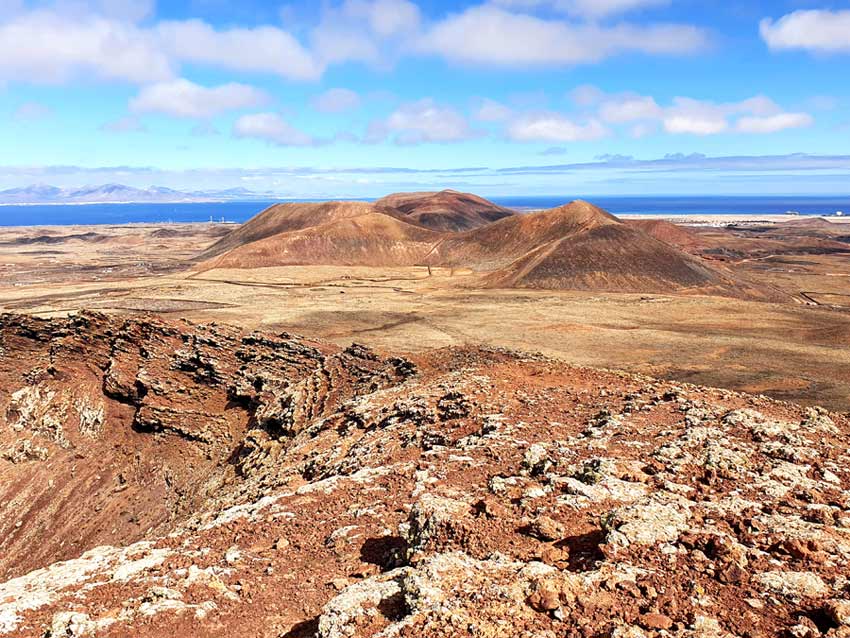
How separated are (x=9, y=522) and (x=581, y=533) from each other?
99.5 feet

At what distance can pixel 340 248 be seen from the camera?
375ft

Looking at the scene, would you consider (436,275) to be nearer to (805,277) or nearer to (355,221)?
(355,221)

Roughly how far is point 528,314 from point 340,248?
6744 cm

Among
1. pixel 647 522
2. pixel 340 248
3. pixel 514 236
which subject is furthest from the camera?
pixel 340 248

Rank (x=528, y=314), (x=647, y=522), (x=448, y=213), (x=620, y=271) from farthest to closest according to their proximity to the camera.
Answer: (x=448, y=213), (x=620, y=271), (x=528, y=314), (x=647, y=522)

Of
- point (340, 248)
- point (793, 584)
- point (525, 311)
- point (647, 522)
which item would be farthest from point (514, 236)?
point (793, 584)

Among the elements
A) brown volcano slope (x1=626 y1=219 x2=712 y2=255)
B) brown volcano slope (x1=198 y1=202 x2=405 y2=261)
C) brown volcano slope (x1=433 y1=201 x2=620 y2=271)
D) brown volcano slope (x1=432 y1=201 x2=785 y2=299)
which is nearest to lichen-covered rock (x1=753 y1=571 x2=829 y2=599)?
brown volcano slope (x1=432 y1=201 x2=785 y2=299)

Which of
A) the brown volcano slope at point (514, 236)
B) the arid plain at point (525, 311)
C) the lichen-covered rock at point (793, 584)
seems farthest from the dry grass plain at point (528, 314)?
the lichen-covered rock at point (793, 584)

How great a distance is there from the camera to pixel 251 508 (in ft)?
39.2

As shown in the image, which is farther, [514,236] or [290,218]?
[290,218]

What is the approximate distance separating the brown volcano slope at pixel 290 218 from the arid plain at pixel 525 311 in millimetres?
27955

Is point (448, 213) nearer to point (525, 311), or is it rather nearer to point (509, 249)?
point (509, 249)

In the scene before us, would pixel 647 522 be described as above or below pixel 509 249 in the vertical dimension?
below

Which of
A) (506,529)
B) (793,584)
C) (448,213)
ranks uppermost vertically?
(448,213)
